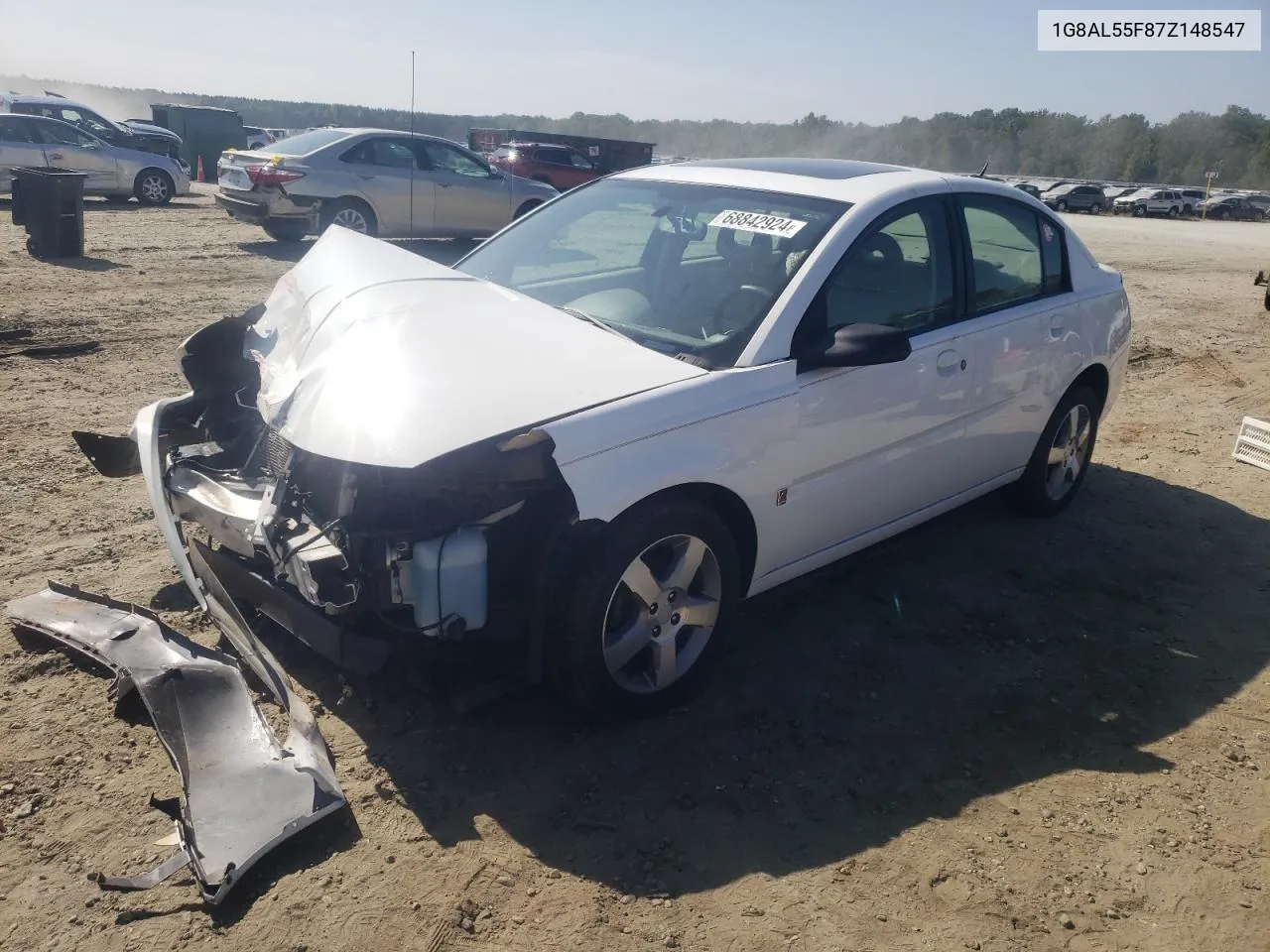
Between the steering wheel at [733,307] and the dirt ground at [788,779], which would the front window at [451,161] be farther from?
the steering wheel at [733,307]

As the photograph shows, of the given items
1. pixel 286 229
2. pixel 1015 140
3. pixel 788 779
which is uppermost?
pixel 1015 140

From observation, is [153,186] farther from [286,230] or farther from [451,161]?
[451,161]

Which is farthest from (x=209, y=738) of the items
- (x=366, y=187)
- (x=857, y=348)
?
(x=366, y=187)

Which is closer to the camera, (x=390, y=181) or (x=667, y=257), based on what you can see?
(x=667, y=257)

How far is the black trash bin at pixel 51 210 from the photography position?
11.3 metres

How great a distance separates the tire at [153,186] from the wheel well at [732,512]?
1812 centimetres

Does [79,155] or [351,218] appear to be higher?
[79,155]

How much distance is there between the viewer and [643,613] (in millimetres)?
3377

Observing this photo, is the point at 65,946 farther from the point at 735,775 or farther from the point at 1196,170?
the point at 1196,170

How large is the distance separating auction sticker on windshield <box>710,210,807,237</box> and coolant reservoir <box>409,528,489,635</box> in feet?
5.98

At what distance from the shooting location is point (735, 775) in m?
3.25

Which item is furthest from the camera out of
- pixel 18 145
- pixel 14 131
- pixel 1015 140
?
pixel 1015 140

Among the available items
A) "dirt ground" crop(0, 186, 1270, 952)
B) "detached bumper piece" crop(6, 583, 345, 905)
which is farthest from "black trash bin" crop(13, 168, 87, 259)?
"detached bumper piece" crop(6, 583, 345, 905)

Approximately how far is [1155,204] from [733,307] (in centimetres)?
4403
